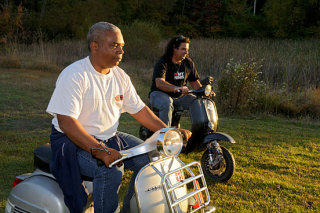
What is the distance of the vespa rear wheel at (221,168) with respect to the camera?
12.6 ft

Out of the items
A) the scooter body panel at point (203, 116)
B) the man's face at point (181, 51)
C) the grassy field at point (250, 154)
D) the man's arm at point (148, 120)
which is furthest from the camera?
the man's face at point (181, 51)

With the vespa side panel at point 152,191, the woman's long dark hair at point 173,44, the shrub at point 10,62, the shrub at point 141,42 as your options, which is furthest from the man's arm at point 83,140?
the shrub at point 141,42

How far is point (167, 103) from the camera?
435cm

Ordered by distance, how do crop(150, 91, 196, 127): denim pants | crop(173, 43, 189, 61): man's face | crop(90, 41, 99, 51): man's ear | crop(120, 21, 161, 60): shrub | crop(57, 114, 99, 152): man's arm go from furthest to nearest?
crop(120, 21, 161, 60): shrub
crop(173, 43, 189, 61): man's face
crop(150, 91, 196, 127): denim pants
crop(90, 41, 99, 51): man's ear
crop(57, 114, 99, 152): man's arm

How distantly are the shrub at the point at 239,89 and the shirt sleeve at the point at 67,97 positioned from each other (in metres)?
5.72

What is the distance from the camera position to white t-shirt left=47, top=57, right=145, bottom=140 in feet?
7.65

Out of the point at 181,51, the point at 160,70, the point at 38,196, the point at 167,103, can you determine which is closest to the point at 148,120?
the point at 38,196

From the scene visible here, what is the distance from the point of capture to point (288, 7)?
28.1m

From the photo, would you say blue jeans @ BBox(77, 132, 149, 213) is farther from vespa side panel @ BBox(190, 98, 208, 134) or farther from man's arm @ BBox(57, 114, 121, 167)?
vespa side panel @ BBox(190, 98, 208, 134)

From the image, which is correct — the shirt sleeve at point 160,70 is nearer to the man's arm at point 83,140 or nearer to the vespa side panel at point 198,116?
the vespa side panel at point 198,116

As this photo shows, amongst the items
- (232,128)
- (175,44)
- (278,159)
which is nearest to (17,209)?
(175,44)

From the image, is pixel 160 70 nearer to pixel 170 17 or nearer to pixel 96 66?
pixel 96 66

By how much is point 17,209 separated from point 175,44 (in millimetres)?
2754

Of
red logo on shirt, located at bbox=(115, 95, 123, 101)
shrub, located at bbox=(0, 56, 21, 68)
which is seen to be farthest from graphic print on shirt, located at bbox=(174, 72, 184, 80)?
shrub, located at bbox=(0, 56, 21, 68)
